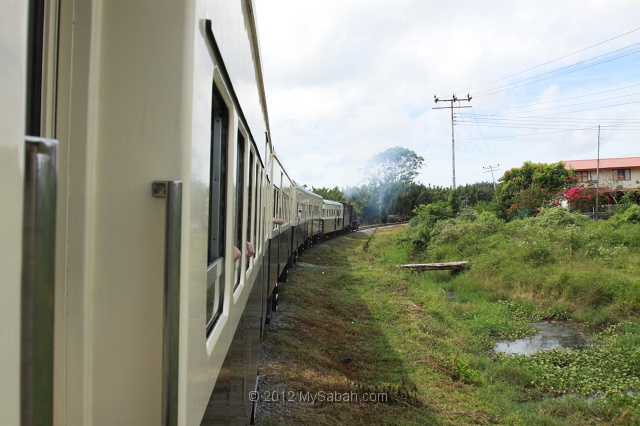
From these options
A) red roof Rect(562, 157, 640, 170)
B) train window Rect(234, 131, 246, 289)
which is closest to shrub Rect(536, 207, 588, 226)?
train window Rect(234, 131, 246, 289)

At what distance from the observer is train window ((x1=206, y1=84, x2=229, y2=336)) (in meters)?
1.67

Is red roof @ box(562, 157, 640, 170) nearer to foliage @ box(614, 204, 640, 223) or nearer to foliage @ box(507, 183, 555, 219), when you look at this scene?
foliage @ box(507, 183, 555, 219)

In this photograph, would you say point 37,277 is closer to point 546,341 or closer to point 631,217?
point 546,341

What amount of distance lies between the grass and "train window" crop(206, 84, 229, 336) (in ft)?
10.5

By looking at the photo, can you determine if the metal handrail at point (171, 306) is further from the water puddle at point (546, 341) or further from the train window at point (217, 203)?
the water puddle at point (546, 341)

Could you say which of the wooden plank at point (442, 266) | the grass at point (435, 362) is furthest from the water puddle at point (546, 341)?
the wooden plank at point (442, 266)

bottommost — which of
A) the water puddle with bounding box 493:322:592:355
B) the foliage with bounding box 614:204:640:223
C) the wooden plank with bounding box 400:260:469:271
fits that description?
the water puddle with bounding box 493:322:592:355

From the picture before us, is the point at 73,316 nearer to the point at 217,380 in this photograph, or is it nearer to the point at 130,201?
the point at 130,201

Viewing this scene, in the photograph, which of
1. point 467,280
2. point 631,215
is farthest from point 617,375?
point 631,215

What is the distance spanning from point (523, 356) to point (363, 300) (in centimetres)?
408

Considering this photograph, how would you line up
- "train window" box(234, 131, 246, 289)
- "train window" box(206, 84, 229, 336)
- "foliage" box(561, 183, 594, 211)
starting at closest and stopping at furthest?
"train window" box(206, 84, 229, 336) → "train window" box(234, 131, 246, 289) → "foliage" box(561, 183, 594, 211)

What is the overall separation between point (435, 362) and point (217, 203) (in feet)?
18.5

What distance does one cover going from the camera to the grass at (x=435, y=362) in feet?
16.7

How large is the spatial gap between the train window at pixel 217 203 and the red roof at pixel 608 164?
49469 mm
